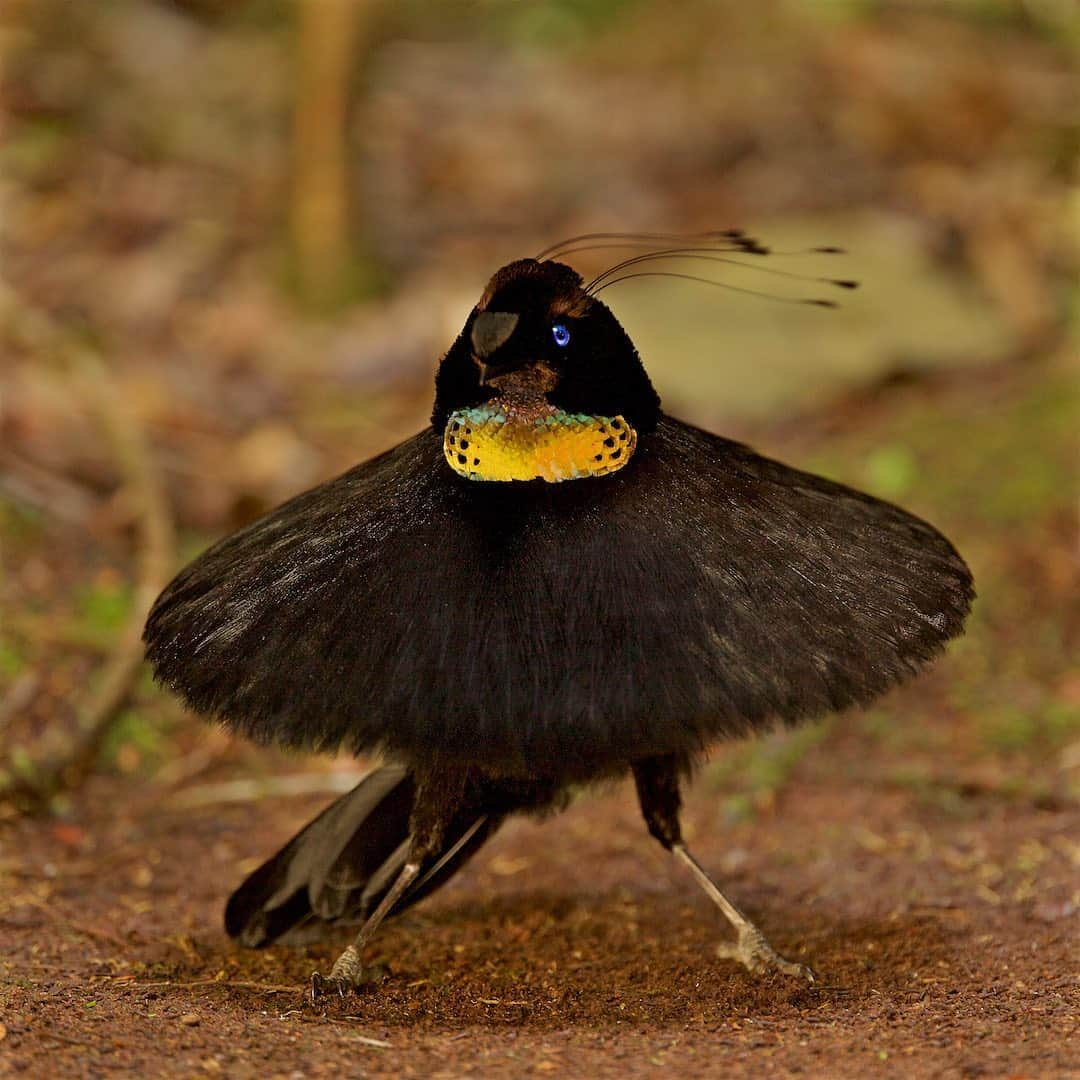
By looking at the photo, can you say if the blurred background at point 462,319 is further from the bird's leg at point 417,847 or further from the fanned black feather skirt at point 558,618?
the fanned black feather skirt at point 558,618

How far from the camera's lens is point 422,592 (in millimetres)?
2604

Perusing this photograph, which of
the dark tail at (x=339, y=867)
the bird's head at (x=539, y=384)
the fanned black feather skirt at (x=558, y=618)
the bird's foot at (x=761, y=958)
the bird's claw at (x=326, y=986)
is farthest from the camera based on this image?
the dark tail at (x=339, y=867)

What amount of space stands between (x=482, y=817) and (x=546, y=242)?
7.75m

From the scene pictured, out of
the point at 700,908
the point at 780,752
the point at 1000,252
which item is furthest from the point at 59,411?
the point at 1000,252

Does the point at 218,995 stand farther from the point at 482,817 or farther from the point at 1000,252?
the point at 1000,252

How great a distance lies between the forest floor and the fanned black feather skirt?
1.74ft

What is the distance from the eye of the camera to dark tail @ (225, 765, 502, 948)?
3.26 meters

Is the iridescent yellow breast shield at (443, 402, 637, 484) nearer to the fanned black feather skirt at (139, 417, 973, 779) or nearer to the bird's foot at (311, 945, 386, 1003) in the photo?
the fanned black feather skirt at (139, 417, 973, 779)

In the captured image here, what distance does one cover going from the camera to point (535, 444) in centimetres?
267

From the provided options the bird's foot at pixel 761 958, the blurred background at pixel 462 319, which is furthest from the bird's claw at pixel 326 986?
the bird's foot at pixel 761 958

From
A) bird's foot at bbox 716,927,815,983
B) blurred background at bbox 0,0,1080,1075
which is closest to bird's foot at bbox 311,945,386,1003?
blurred background at bbox 0,0,1080,1075

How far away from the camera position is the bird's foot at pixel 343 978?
296 centimetres

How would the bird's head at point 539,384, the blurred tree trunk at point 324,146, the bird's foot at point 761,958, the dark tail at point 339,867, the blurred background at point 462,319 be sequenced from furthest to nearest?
the blurred tree trunk at point 324,146, the blurred background at point 462,319, the dark tail at point 339,867, the bird's foot at point 761,958, the bird's head at point 539,384

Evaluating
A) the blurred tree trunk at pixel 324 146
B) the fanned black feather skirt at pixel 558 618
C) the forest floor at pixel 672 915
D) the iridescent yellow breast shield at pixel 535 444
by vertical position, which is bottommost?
the forest floor at pixel 672 915
